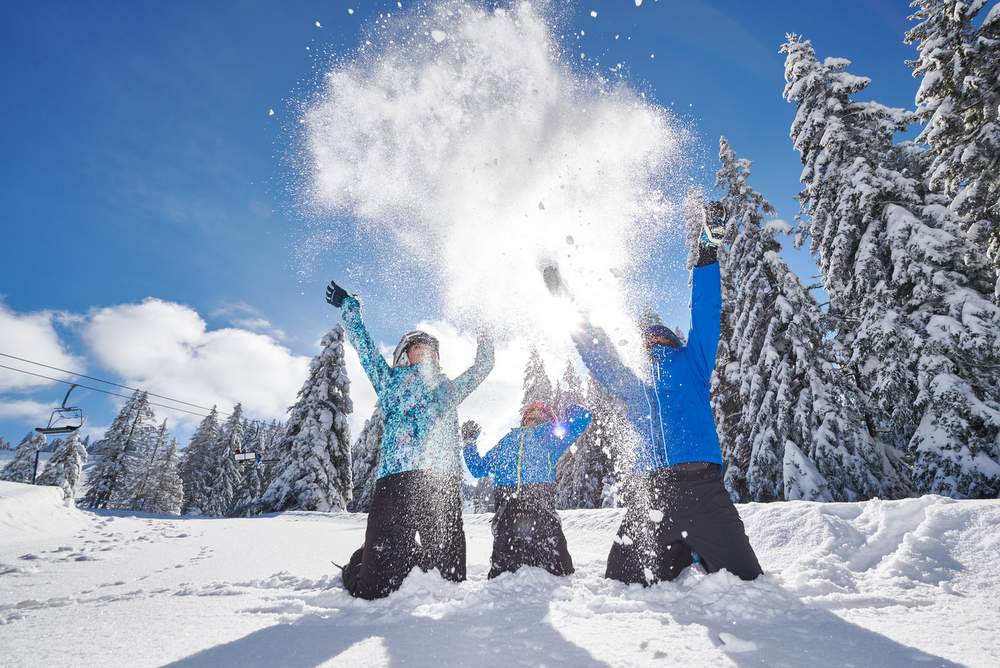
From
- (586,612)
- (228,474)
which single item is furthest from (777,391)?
(228,474)

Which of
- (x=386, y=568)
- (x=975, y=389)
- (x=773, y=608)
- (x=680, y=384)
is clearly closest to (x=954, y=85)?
(x=975, y=389)

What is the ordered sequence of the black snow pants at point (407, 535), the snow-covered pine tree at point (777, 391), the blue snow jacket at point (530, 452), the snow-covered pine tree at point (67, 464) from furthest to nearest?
the snow-covered pine tree at point (67, 464)
the snow-covered pine tree at point (777, 391)
the blue snow jacket at point (530, 452)
the black snow pants at point (407, 535)

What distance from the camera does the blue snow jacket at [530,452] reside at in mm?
4617

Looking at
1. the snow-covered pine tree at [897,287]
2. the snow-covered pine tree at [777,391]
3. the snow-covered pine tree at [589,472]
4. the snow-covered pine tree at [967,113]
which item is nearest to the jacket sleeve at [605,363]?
the snow-covered pine tree at [897,287]

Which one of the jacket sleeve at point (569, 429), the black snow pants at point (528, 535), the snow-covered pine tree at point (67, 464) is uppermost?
the snow-covered pine tree at point (67, 464)

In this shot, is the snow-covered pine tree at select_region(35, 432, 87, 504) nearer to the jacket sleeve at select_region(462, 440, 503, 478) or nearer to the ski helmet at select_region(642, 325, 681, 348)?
the jacket sleeve at select_region(462, 440, 503, 478)

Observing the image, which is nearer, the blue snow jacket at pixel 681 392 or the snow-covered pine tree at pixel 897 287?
the blue snow jacket at pixel 681 392

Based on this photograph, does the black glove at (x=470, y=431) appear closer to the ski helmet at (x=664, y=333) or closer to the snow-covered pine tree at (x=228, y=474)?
the ski helmet at (x=664, y=333)

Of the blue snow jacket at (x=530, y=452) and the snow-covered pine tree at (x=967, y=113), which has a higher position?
the snow-covered pine tree at (x=967, y=113)

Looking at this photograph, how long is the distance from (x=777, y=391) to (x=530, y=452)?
42.3ft

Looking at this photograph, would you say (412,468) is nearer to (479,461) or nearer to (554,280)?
(479,461)

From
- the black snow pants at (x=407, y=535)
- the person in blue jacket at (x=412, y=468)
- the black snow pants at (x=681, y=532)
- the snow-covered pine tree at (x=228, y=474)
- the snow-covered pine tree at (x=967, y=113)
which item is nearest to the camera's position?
the black snow pants at (x=681, y=532)

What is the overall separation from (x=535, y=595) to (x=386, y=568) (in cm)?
110

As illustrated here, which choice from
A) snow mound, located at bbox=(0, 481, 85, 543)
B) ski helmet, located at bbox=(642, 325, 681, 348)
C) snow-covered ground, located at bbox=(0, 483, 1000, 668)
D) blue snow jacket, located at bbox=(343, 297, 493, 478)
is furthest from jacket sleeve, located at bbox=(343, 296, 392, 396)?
snow mound, located at bbox=(0, 481, 85, 543)
